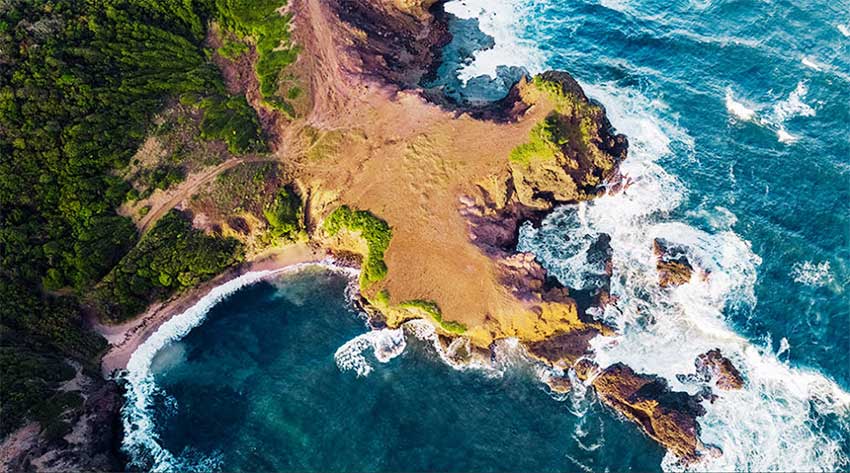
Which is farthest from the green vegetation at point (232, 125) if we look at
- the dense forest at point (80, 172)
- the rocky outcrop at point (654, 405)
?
the rocky outcrop at point (654, 405)

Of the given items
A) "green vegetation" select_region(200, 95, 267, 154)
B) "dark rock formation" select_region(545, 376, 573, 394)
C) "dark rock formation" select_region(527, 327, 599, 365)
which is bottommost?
"dark rock formation" select_region(545, 376, 573, 394)

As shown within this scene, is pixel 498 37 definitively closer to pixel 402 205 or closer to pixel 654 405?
pixel 402 205

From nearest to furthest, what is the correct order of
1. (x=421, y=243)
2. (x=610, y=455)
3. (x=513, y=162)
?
1. (x=610, y=455)
2. (x=421, y=243)
3. (x=513, y=162)

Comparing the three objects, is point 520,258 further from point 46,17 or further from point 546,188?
point 46,17

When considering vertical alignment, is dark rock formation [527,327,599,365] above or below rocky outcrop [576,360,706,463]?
above

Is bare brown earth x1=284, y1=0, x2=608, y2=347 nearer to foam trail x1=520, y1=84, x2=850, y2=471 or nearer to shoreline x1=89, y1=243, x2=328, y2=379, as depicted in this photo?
shoreline x1=89, y1=243, x2=328, y2=379

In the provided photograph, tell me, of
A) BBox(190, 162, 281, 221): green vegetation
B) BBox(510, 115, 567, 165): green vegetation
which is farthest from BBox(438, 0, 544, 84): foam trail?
BBox(190, 162, 281, 221): green vegetation

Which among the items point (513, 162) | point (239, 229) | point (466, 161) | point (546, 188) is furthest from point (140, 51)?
point (546, 188)
